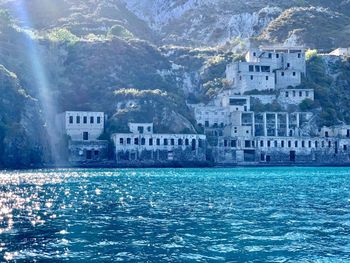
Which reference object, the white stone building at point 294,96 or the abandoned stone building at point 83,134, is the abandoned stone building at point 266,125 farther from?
the abandoned stone building at point 83,134

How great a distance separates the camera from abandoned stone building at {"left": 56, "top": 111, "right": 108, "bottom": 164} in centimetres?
11519

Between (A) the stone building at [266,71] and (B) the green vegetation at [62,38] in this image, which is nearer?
(A) the stone building at [266,71]

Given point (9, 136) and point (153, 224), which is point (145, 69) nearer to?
point (9, 136)

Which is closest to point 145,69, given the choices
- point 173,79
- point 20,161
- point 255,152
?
point 173,79

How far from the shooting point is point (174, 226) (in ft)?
109

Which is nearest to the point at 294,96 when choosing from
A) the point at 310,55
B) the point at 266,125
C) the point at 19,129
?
the point at 266,125

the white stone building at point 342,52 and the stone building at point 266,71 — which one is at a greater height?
the white stone building at point 342,52

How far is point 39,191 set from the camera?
55000 millimetres

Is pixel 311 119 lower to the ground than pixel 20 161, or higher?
higher

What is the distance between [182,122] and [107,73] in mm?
27783

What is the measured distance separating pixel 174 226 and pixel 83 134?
8830cm

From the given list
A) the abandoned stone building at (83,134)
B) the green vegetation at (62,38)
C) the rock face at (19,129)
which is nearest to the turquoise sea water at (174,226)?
the rock face at (19,129)

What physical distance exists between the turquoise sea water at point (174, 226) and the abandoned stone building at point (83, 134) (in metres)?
60.0

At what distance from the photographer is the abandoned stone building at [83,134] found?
4535 inches
